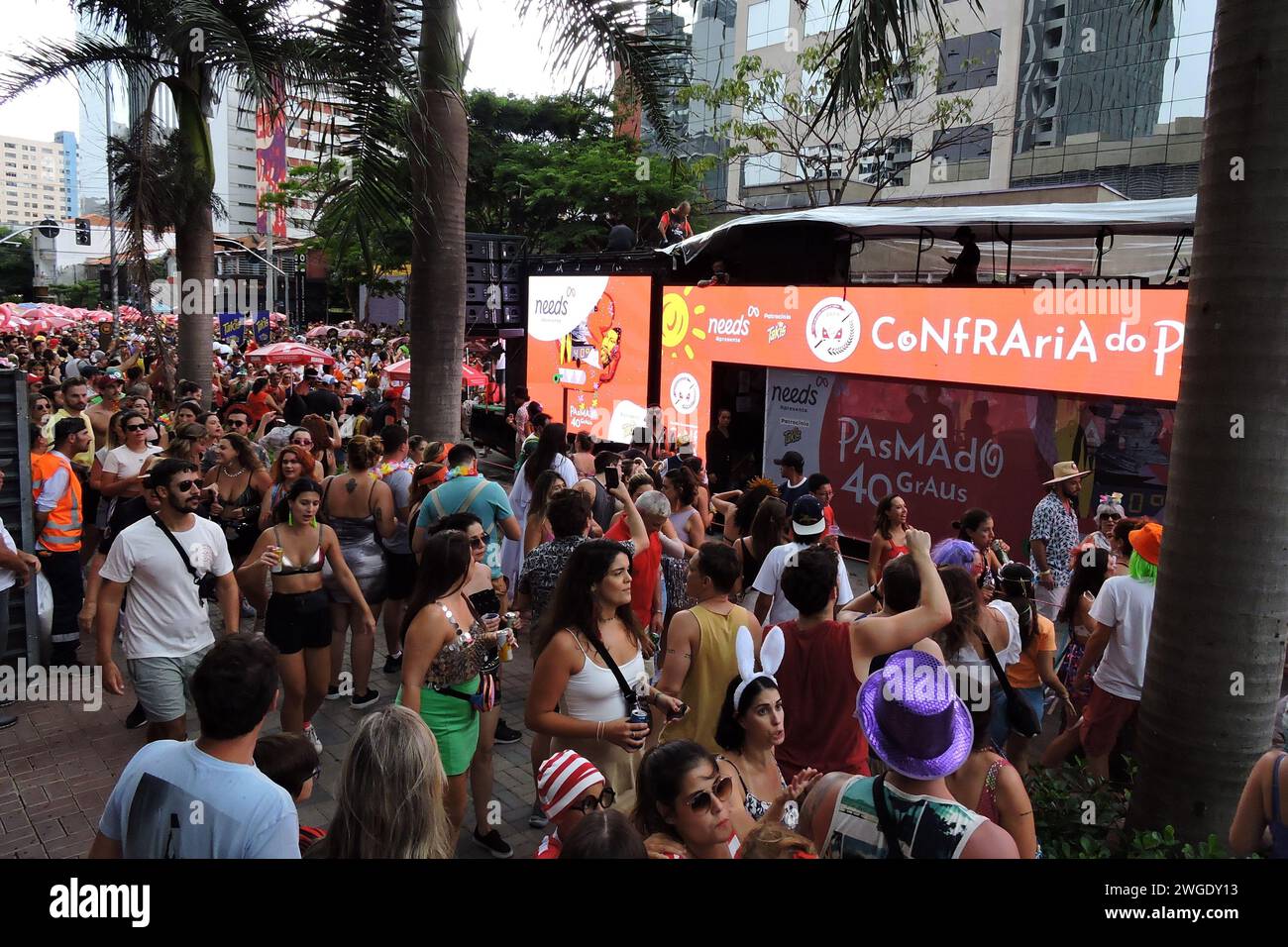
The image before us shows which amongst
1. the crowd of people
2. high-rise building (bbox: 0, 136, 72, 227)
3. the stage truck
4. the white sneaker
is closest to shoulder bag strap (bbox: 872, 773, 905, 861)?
the crowd of people

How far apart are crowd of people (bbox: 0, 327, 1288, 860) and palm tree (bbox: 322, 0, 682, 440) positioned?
3.18ft

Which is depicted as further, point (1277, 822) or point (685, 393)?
point (685, 393)

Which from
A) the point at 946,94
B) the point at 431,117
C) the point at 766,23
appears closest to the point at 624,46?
the point at 431,117

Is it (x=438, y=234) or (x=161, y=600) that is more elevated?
(x=438, y=234)

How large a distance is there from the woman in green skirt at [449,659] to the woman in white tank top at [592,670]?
34 centimetres

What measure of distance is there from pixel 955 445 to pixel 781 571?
21.1ft

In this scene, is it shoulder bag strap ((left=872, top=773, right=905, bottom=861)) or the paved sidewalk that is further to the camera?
the paved sidewalk

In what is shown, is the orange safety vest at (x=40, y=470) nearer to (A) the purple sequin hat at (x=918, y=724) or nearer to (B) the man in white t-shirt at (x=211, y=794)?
(B) the man in white t-shirt at (x=211, y=794)

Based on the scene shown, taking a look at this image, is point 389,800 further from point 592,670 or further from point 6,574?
point 6,574

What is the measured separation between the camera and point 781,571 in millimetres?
5191

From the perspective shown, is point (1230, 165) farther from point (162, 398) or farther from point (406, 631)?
point (162, 398)

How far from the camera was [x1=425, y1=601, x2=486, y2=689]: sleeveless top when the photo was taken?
4086 mm

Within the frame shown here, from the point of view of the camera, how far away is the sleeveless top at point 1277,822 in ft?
9.75

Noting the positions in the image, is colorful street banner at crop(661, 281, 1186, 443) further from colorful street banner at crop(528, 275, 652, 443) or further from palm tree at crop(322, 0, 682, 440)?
palm tree at crop(322, 0, 682, 440)
